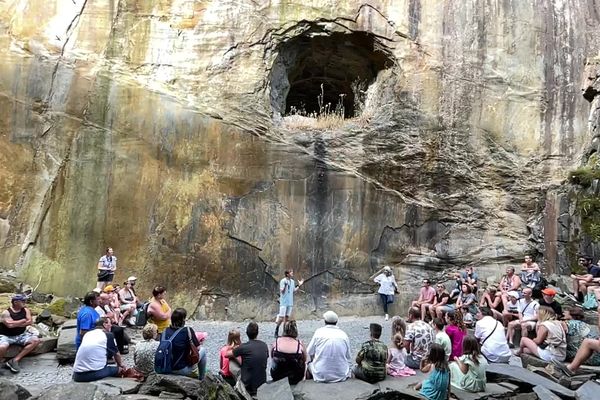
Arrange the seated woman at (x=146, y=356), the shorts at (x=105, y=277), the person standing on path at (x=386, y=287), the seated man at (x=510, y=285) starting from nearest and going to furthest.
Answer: the seated woman at (x=146, y=356) < the seated man at (x=510, y=285) < the shorts at (x=105, y=277) < the person standing on path at (x=386, y=287)

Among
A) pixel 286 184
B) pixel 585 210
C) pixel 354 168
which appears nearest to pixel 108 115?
pixel 286 184

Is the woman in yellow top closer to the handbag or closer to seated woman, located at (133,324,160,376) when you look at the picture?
seated woman, located at (133,324,160,376)

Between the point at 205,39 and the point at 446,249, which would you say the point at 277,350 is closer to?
the point at 446,249

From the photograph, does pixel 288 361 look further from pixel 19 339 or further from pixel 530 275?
pixel 530 275

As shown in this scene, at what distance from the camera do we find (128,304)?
9.98 meters

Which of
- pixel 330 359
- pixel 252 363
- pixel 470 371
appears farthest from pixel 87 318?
pixel 470 371

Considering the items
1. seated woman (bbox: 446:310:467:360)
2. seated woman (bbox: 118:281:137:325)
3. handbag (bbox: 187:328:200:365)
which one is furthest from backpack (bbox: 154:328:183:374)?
seated woman (bbox: 118:281:137:325)

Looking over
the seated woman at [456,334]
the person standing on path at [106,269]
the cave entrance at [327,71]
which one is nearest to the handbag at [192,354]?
the seated woman at [456,334]

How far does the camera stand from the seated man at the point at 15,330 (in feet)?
23.2

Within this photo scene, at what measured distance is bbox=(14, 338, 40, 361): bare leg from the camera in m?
7.25

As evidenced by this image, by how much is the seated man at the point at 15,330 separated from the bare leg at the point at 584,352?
7.47 m

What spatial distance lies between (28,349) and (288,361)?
Answer: 12.9 ft

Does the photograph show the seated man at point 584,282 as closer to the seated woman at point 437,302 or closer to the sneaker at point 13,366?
the seated woman at point 437,302

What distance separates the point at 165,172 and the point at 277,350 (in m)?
7.53
